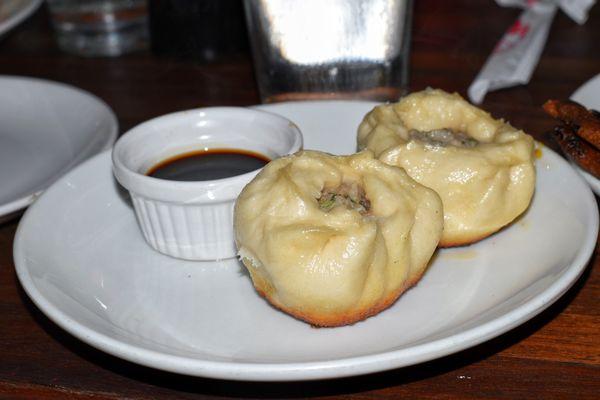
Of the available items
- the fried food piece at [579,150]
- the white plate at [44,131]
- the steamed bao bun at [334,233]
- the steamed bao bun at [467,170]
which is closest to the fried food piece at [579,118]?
the fried food piece at [579,150]

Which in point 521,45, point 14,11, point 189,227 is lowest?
point 521,45

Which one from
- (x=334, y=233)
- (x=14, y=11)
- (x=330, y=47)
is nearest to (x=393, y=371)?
(x=334, y=233)

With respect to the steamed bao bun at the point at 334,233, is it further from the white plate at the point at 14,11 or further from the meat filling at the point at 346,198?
the white plate at the point at 14,11

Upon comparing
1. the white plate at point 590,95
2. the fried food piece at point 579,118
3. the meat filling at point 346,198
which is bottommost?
the white plate at point 590,95

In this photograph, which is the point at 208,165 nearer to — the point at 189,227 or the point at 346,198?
the point at 189,227

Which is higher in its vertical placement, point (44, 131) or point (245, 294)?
point (245, 294)

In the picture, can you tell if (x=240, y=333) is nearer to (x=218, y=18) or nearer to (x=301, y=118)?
(x=301, y=118)

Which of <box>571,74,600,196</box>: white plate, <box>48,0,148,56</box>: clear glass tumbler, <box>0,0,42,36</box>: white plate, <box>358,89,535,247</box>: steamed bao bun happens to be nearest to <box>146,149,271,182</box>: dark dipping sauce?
<box>358,89,535,247</box>: steamed bao bun
